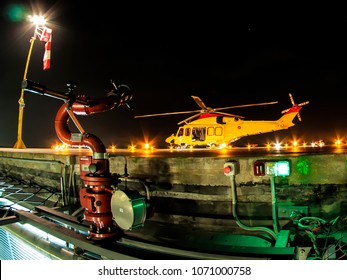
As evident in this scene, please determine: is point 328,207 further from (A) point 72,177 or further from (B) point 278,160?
(A) point 72,177

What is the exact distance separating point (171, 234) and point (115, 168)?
2.37 meters

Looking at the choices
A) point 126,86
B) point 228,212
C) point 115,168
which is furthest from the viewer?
point 115,168

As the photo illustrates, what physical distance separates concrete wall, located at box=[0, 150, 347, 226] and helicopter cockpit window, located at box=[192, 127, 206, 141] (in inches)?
480

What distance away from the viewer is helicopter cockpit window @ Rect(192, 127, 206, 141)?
17.5 metres

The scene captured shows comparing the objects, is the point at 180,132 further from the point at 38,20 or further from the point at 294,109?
the point at 38,20

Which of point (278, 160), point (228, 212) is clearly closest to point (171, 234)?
point (228, 212)

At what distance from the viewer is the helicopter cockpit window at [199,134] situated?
57.5ft

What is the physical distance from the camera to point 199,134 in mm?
17609

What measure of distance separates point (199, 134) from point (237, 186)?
41.9 feet

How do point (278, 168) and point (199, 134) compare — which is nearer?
point (278, 168)

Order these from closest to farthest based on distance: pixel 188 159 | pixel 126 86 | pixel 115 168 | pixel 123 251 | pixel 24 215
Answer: pixel 123 251 < pixel 126 86 < pixel 24 215 < pixel 188 159 < pixel 115 168

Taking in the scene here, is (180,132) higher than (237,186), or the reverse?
(180,132)

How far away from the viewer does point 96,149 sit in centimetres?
358

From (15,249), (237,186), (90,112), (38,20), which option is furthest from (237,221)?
(38,20)
